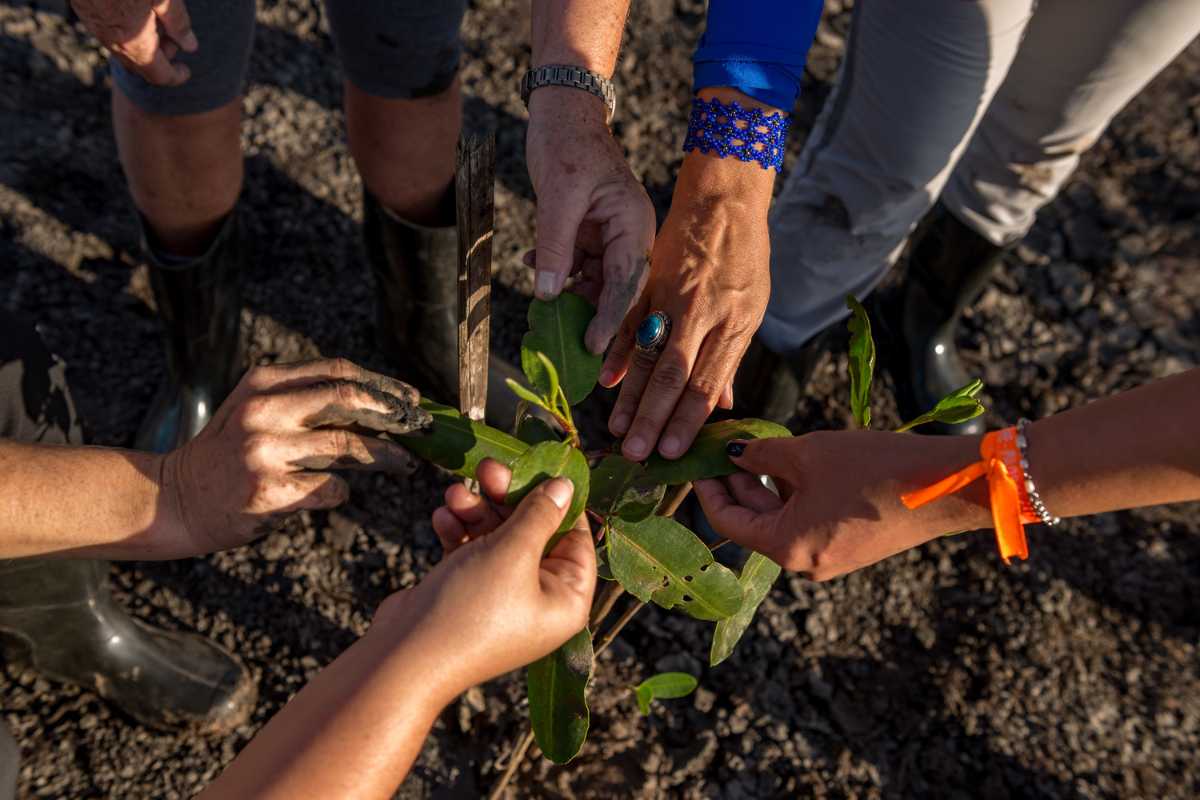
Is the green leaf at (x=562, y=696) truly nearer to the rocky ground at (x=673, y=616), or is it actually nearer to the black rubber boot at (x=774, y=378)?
the rocky ground at (x=673, y=616)

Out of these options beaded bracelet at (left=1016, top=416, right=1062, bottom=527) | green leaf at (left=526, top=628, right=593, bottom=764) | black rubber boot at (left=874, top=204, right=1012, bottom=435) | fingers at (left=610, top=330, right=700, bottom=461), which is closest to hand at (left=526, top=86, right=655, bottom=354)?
fingers at (left=610, top=330, right=700, bottom=461)

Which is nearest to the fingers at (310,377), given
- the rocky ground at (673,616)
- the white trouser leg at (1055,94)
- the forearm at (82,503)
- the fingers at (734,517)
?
the forearm at (82,503)

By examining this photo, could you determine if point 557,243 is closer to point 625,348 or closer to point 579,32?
point 625,348

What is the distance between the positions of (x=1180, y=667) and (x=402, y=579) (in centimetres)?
184

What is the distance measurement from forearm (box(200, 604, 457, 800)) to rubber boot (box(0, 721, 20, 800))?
555 mm

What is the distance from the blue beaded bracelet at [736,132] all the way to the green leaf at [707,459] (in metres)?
0.44

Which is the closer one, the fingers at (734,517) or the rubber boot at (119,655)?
the fingers at (734,517)

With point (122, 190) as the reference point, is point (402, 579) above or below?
below

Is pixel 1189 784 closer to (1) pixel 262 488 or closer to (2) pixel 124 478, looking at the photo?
(1) pixel 262 488

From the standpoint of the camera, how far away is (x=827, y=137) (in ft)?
5.97

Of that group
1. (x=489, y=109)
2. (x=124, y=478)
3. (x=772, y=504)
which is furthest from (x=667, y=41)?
(x=124, y=478)

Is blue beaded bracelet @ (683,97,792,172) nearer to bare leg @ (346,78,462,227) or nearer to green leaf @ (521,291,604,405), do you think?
green leaf @ (521,291,604,405)

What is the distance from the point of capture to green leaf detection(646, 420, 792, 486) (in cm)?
125

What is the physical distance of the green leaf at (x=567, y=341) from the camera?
123 centimetres
